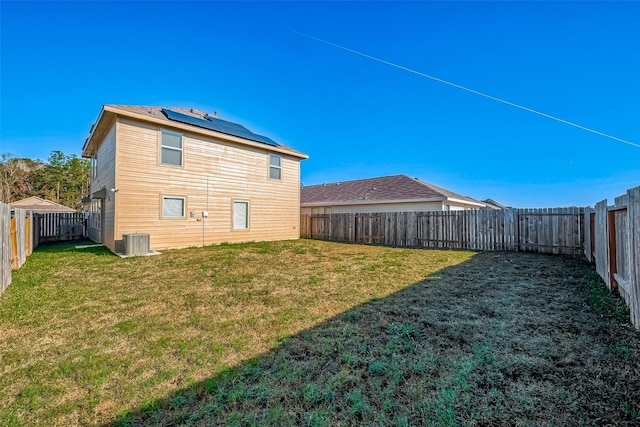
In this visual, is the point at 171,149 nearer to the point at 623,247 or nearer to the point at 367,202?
the point at 367,202

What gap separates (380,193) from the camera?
60.2ft

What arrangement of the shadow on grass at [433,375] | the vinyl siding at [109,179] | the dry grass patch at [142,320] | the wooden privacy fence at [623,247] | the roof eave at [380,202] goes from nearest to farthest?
the shadow on grass at [433,375], the dry grass patch at [142,320], the wooden privacy fence at [623,247], the vinyl siding at [109,179], the roof eave at [380,202]

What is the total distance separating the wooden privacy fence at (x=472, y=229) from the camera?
8.91m

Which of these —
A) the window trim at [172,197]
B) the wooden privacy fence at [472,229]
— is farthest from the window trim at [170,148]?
the wooden privacy fence at [472,229]

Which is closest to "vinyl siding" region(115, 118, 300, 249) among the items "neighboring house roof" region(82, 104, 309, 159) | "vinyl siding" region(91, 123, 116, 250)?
"neighboring house roof" region(82, 104, 309, 159)

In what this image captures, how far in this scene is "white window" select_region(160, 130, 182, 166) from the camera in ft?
33.5

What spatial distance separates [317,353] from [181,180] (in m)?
9.96

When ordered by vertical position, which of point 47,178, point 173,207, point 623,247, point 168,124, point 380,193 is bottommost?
point 623,247

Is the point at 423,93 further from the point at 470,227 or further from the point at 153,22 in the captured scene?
the point at 153,22

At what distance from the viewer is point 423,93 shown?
52.3ft

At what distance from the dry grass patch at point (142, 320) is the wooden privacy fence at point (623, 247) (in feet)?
9.64

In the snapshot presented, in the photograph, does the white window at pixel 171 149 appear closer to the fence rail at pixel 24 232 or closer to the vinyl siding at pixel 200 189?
the vinyl siding at pixel 200 189

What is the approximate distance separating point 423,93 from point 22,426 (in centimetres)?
1855

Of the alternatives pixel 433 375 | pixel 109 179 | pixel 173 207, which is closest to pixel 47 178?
pixel 109 179
